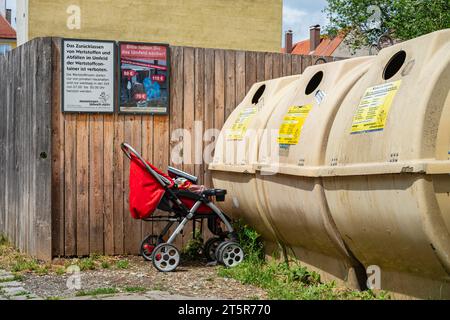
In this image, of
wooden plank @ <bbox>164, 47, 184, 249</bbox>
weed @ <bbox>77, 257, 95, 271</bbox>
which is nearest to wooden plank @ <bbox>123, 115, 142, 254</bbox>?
wooden plank @ <bbox>164, 47, 184, 249</bbox>

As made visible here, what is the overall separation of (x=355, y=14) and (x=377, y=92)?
33.7 m

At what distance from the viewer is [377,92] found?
5.81m

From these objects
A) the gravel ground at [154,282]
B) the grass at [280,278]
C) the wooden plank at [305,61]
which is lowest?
the gravel ground at [154,282]

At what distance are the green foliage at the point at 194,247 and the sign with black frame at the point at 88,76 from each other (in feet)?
6.02

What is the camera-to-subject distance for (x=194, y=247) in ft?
28.7

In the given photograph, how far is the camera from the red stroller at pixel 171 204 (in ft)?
24.9

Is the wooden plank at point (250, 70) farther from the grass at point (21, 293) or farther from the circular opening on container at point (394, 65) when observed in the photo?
the grass at point (21, 293)

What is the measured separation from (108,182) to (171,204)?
3.92 feet

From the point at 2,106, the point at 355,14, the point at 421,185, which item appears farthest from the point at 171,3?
the point at 421,185

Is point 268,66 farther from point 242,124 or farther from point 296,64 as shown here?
point 242,124

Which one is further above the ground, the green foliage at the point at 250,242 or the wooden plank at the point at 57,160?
the wooden plank at the point at 57,160

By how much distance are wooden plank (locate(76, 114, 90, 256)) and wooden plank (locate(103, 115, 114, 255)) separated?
0.66 feet

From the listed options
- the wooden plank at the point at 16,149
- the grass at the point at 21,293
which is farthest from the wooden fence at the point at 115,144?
the grass at the point at 21,293

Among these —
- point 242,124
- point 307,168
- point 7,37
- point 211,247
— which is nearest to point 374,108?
point 307,168
